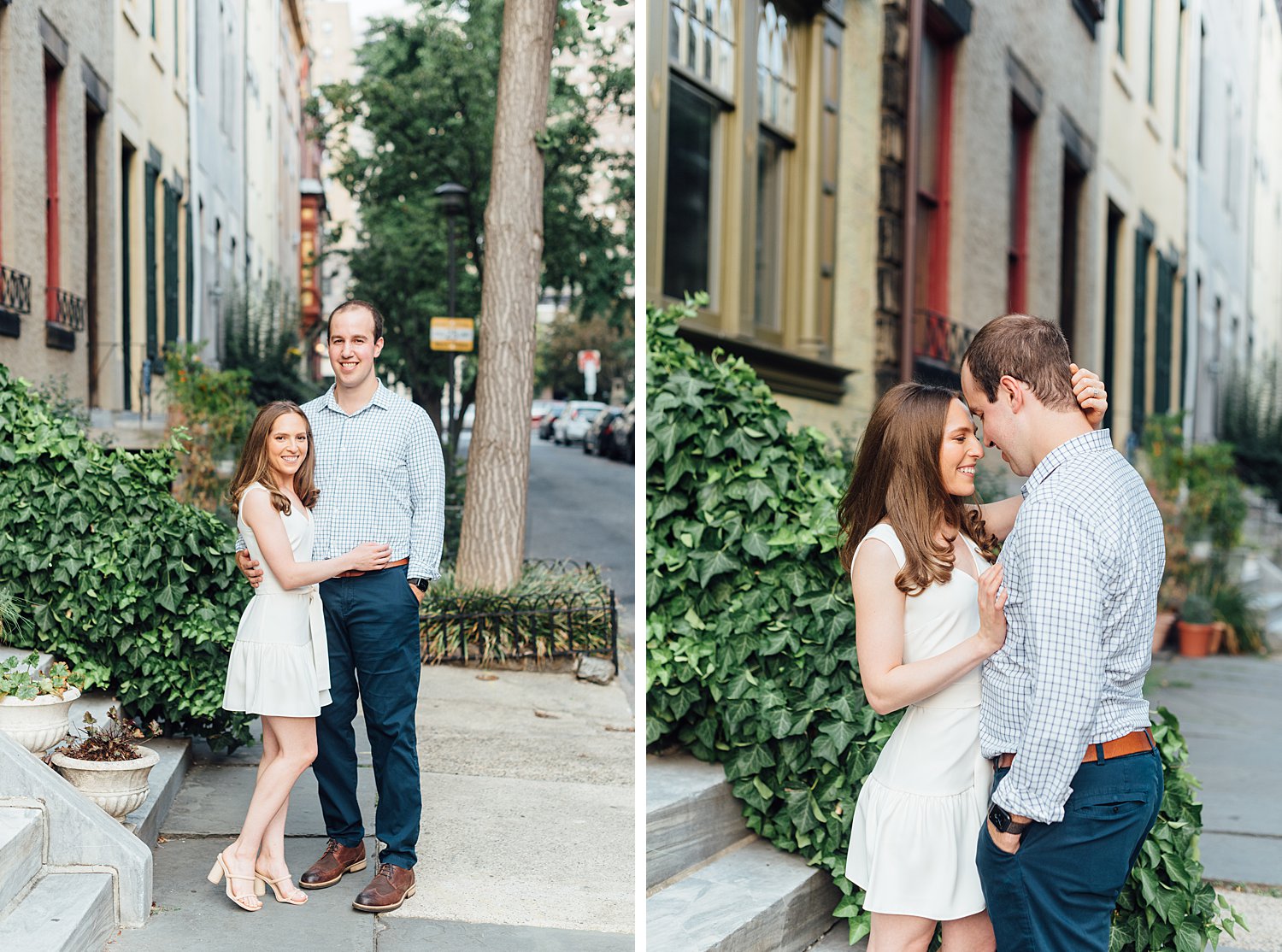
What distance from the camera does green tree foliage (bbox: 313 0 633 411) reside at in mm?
19984

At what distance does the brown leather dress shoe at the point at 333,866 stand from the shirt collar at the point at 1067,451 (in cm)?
296

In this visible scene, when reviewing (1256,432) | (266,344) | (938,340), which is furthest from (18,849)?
(1256,432)

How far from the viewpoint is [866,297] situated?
30.1 feet

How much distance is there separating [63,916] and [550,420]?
43.2 metres

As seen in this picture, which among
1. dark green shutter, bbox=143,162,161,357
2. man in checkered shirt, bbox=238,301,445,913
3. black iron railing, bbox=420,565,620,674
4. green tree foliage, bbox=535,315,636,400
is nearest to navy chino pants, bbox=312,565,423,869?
man in checkered shirt, bbox=238,301,445,913

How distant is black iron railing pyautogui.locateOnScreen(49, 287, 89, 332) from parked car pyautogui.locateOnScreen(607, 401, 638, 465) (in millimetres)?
24359

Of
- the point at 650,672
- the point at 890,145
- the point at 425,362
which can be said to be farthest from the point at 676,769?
the point at 425,362

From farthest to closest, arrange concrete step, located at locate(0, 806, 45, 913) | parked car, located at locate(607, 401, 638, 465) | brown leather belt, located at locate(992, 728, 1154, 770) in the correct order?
parked car, located at locate(607, 401, 638, 465)
concrete step, located at locate(0, 806, 45, 913)
brown leather belt, located at locate(992, 728, 1154, 770)

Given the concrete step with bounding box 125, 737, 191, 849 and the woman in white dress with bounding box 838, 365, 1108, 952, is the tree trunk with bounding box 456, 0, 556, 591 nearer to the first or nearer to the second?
the concrete step with bounding box 125, 737, 191, 849

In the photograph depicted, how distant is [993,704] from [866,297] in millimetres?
6466

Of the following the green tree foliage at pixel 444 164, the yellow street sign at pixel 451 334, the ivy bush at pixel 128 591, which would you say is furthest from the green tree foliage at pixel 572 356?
the ivy bush at pixel 128 591

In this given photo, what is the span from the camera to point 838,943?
4.48 metres

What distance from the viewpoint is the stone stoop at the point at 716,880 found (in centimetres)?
407

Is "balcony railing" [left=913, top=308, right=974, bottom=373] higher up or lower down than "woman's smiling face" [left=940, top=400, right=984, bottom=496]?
higher up
